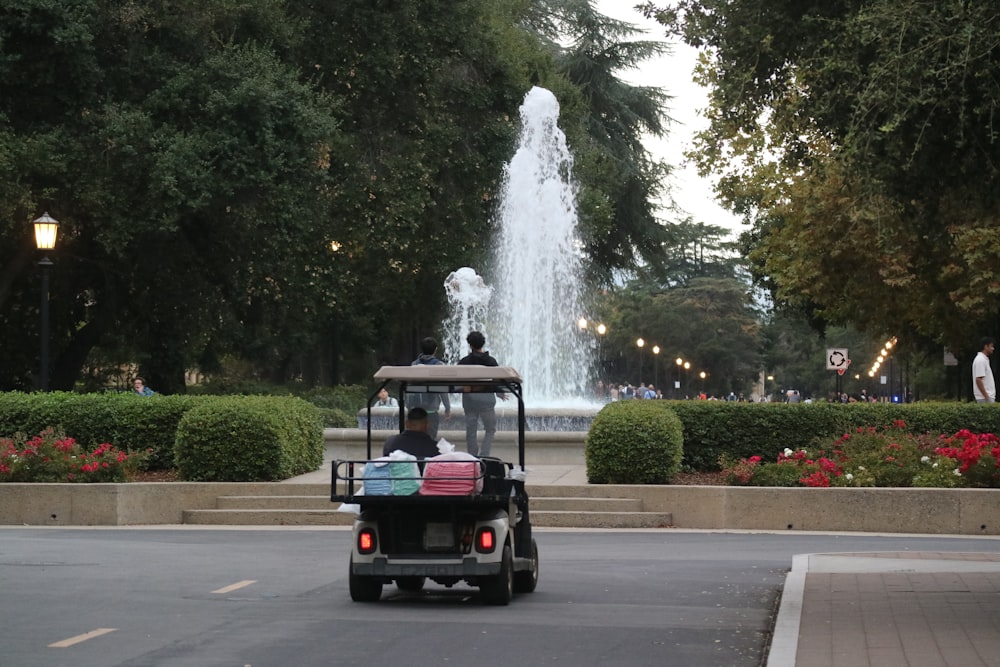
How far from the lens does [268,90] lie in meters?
35.6

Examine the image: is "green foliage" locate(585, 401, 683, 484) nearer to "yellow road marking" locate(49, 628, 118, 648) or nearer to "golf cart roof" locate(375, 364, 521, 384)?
"golf cart roof" locate(375, 364, 521, 384)

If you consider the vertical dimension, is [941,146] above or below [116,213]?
below

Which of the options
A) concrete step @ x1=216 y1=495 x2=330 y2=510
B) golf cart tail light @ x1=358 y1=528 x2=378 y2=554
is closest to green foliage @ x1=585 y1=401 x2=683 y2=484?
concrete step @ x1=216 y1=495 x2=330 y2=510

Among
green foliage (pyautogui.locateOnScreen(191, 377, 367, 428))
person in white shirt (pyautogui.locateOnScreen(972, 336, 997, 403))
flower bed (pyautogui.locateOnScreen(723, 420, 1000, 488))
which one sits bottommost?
flower bed (pyautogui.locateOnScreen(723, 420, 1000, 488))

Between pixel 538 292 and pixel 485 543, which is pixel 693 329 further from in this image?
pixel 485 543

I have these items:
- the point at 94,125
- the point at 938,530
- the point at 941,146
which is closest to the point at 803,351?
the point at 94,125

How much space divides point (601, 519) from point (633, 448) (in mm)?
1161

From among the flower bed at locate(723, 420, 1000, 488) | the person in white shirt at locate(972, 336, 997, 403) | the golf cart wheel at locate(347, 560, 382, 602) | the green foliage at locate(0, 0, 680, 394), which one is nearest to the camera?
the golf cart wheel at locate(347, 560, 382, 602)

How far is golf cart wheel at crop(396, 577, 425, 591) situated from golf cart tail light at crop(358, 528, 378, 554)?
0.81 m

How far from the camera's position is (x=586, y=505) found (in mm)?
20969

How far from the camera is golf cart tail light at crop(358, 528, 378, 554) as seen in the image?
12.4m

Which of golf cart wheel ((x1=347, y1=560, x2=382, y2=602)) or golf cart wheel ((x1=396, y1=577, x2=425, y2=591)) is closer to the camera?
golf cart wheel ((x1=347, y1=560, x2=382, y2=602))

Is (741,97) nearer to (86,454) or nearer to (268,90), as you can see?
(86,454)

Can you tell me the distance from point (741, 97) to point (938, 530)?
331 inches
